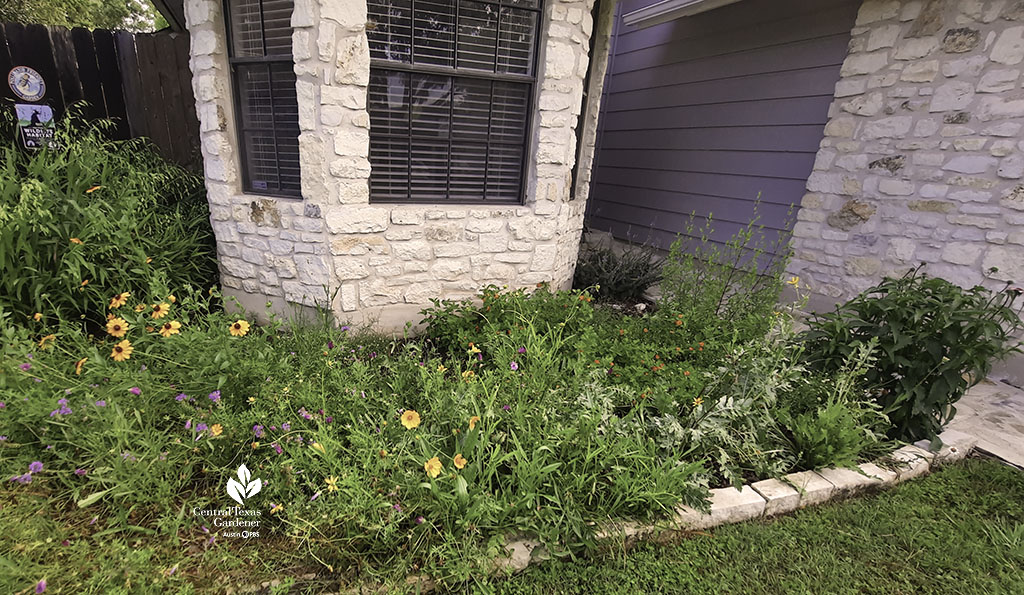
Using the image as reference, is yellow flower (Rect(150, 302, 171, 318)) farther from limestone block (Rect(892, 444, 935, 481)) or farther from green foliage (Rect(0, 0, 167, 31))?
green foliage (Rect(0, 0, 167, 31))

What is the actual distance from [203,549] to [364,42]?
8.87 feet

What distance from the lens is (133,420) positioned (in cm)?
167

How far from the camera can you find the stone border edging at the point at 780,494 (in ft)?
5.42

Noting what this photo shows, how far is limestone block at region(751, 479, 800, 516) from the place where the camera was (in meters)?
1.93

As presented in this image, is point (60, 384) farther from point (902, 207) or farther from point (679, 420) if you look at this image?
point (902, 207)

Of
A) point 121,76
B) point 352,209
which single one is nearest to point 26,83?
point 121,76

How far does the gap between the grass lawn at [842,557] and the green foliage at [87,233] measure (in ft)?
7.27

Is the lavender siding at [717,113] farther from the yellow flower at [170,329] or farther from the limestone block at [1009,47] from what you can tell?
the yellow flower at [170,329]

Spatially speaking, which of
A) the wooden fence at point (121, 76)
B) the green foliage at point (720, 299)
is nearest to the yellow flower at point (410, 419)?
the green foliage at point (720, 299)

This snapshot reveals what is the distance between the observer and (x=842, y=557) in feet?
5.84

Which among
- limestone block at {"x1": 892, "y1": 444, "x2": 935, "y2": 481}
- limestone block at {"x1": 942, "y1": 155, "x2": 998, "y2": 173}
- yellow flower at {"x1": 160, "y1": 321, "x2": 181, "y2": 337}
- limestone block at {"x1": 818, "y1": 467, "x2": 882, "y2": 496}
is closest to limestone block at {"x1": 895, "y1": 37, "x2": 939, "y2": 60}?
limestone block at {"x1": 942, "y1": 155, "x2": 998, "y2": 173}

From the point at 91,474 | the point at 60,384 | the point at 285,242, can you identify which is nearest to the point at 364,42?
the point at 285,242

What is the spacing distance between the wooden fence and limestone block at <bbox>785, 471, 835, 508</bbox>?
5.07 m

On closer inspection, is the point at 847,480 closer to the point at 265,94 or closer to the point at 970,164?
the point at 970,164
